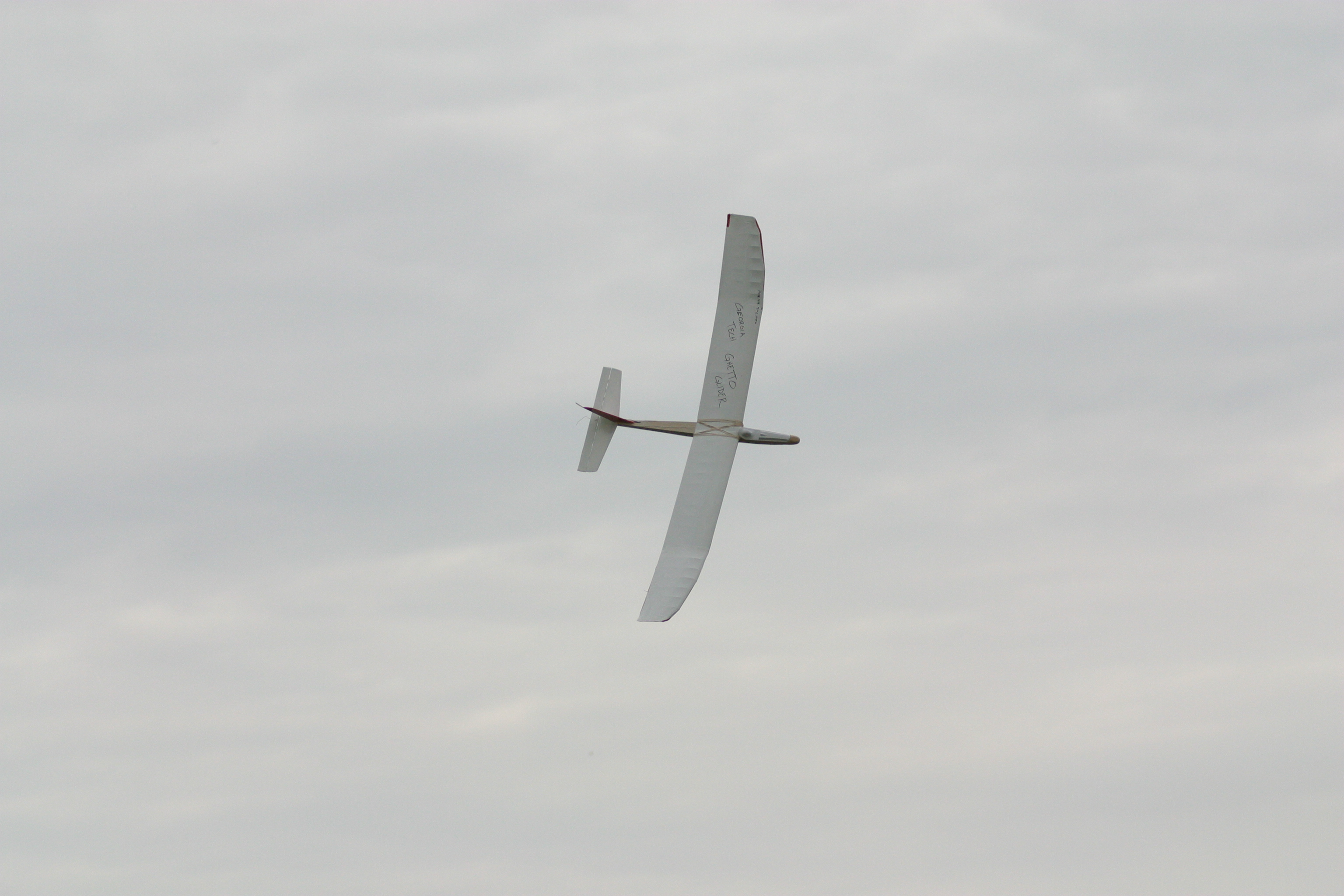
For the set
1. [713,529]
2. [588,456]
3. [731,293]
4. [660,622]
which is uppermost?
[731,293]

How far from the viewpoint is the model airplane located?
2456 inches

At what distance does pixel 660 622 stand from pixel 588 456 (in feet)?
39.5

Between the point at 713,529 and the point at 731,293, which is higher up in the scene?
the point at 731,293

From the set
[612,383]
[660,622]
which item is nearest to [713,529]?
[660,622]

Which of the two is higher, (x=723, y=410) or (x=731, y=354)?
(x=731, y=354)

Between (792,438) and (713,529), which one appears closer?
(713,529)

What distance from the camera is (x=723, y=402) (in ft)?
211

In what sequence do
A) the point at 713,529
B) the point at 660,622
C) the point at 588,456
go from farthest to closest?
the point at 588,456, the point at 713,529, the point at 660,622

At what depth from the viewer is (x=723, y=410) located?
64.4 m

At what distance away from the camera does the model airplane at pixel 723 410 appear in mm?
62375

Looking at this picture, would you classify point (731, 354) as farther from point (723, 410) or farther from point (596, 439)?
point (596, 439)

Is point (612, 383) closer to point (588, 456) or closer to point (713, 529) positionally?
point (588, 456)

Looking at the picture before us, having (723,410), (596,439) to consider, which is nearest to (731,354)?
(723,410)

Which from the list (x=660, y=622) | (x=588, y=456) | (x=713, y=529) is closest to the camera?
(x=660, y=622)
